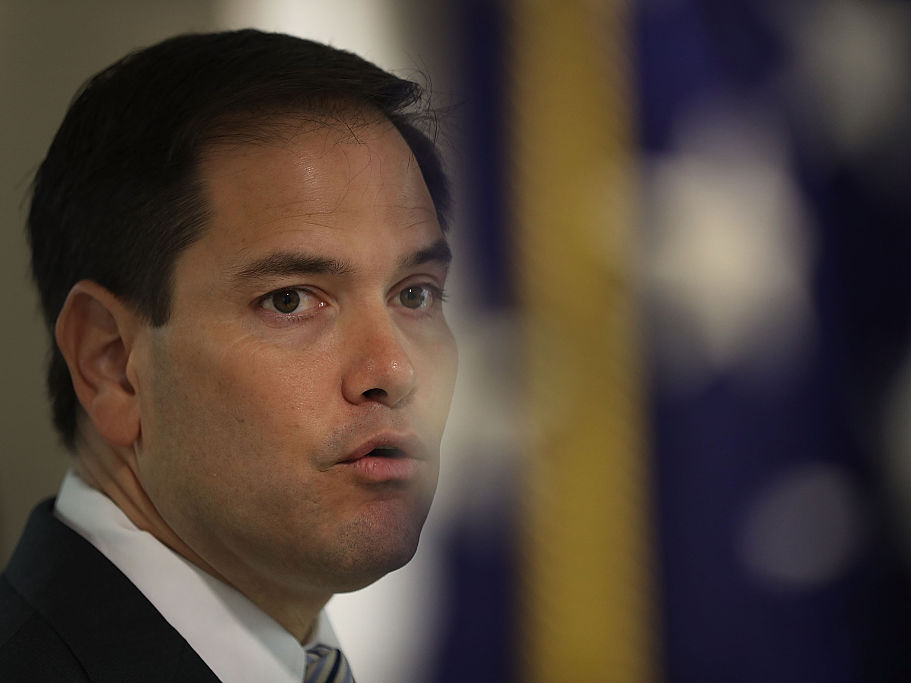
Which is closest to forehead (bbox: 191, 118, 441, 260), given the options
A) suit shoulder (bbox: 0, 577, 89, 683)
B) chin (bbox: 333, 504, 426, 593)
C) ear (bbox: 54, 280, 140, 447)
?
ear (bbox: 54, 280, 140, 447)

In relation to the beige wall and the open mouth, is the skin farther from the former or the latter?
the beige wall

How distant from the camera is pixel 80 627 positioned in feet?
2.43

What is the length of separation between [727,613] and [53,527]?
0.70 m

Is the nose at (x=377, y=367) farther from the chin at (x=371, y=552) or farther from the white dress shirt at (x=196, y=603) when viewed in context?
the white dress shirt at (x=196, y=603)

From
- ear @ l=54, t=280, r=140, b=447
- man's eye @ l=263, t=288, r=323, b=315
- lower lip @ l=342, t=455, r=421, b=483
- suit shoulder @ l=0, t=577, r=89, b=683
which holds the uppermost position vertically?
man's eye @ l=263, t=288, r=323, b=315

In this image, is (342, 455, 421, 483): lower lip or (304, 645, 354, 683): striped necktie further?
(304, 645, 354, 683): striped necktie

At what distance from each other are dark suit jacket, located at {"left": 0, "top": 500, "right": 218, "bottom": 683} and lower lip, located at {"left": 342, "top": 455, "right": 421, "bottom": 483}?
22cm

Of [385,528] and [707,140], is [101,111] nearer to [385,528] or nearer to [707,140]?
[385,528]

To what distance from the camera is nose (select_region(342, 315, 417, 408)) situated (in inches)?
28.0

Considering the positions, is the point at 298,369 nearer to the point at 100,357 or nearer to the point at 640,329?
the point at 100,357

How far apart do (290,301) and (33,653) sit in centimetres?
34

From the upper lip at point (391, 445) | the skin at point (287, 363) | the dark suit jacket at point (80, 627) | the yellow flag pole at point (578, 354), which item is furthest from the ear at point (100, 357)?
the yellow flag pole at point (578, 354)

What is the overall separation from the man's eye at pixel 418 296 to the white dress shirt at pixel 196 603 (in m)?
0.30

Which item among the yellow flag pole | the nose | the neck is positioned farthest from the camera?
the yellow flag pole
